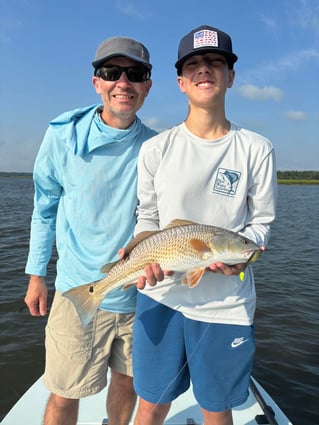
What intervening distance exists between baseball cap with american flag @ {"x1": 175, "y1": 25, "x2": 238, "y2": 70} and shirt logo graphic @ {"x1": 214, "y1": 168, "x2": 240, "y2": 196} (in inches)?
35.2

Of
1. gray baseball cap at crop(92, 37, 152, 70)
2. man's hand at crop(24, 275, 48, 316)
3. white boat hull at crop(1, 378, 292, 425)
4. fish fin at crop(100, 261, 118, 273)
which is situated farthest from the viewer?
white boat hull at crop(1, 378, 292, 425)

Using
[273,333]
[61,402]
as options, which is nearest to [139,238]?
[61,402]

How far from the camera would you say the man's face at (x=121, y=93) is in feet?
10.5

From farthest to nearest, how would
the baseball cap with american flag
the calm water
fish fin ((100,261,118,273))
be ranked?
the calm water < fish fin ((100,261,118,273)) < the baseball cap with american flag

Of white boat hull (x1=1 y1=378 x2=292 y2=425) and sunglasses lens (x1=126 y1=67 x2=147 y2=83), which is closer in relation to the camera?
sunglasses lens (x1=126 y1=67 x2=147 y2=83)

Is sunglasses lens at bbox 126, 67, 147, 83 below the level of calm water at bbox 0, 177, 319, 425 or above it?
above

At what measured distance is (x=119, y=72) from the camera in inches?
127

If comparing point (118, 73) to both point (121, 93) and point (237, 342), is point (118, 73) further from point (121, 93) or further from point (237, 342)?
point (237, 342)

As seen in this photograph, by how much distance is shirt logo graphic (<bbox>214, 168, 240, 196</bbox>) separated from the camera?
114 inches

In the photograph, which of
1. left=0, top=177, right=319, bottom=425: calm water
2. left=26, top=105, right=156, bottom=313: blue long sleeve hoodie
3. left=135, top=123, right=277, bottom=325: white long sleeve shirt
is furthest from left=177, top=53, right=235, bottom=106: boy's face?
left=0, top=177, right=319, bottom=425: calm water

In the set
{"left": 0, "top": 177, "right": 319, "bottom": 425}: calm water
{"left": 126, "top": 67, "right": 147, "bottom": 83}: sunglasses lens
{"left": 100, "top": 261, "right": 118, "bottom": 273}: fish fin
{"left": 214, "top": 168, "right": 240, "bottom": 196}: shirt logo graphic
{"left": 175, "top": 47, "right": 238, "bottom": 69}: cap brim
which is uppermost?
{"left": 175, "top": 47, "right": 238, "bottom": 69}: cap brim

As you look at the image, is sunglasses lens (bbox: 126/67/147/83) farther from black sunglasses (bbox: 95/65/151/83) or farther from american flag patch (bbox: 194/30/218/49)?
american flag patch (bbox: 194/30/218/49)

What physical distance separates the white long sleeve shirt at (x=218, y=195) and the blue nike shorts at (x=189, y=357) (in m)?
0.11

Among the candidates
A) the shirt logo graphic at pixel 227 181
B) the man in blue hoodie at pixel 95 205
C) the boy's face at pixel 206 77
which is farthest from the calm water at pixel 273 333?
the boy's face at pixel 206 77
